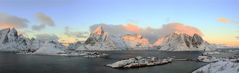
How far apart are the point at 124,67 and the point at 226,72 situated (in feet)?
173

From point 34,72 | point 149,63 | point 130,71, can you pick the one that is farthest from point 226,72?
point 149,63

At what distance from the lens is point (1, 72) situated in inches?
3216

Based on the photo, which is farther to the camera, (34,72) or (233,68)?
(34,72)

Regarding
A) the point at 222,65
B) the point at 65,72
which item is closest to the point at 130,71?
the point at 65,72

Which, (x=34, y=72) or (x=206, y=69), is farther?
(x=34, y=72)

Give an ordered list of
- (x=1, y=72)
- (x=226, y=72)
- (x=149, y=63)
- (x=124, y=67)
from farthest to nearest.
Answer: (x=149, y=63)
(x=124, y=67)
(x=1, y=72)
(x=226, y=72)

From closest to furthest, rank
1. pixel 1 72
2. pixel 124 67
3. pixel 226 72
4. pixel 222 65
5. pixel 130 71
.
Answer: pixel 226 72 < pixel 222 65 < pixel 1 72 < pixel 130 71 < pixel 124 67

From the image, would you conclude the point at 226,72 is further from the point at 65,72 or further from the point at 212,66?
the point at 65,72

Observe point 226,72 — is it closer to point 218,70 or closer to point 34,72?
point 218,70

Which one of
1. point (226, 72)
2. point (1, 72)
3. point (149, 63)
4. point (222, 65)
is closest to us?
point (226, 72)

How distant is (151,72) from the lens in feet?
283

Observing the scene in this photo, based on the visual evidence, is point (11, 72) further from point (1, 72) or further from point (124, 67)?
point (124, 67)

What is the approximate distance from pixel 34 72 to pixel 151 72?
99.7ft

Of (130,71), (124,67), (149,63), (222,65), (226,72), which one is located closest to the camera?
(226,72)
